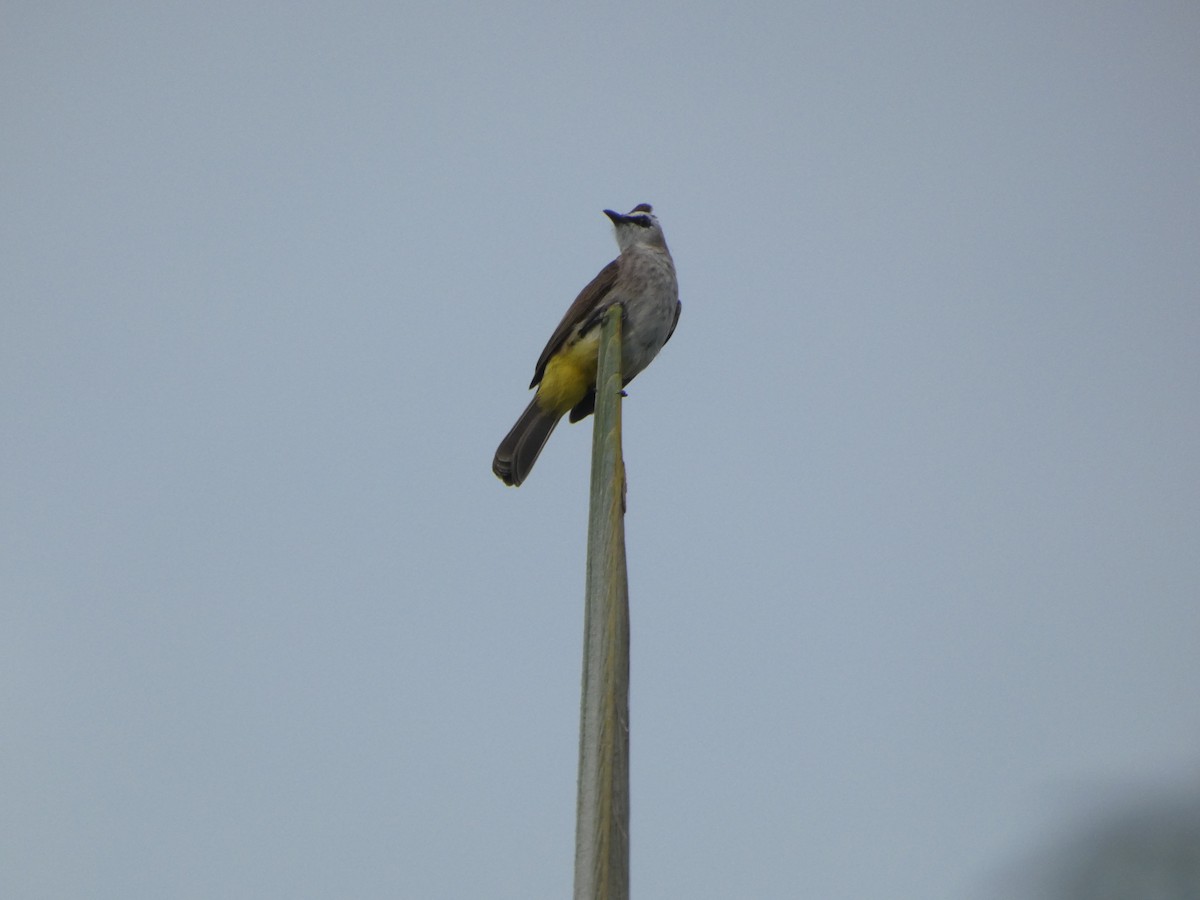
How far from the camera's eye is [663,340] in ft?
21.2

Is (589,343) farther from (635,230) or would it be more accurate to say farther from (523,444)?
(635,230)

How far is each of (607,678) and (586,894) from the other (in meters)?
0.27

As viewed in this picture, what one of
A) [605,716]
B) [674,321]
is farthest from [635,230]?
[605,716]

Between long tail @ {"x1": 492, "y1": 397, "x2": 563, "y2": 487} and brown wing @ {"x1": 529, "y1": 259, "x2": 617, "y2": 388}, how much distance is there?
34 centimetres

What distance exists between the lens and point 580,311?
6246 mm

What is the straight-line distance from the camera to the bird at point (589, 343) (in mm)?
5746

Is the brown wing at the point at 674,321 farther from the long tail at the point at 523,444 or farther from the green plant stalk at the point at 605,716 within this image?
the green plant stalk at the point at 605,716

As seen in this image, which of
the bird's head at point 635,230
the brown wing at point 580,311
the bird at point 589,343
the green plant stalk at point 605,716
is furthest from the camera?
the bird's head at point 635,230

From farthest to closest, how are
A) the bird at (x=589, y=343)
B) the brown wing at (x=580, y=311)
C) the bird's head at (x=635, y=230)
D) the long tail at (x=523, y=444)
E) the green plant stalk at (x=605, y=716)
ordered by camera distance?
the bird's head at (x=635, y=230) < the brown wing at (x=580, y=311) < the bird at (x=589, y=343) < the long tail at (x=523, y=444) < the green plant stalk at (x=605, y=716)

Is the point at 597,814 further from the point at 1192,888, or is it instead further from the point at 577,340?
the point at 577,340

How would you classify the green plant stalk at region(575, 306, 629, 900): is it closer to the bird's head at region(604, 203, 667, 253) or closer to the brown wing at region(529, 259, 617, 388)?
the brown wing at region(529, 259, 617, 388)

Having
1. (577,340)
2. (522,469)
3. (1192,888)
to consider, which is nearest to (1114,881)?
(1192,888)

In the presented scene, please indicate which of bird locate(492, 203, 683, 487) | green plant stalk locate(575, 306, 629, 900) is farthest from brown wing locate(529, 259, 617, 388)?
green plant stalk locate(575, 306, 629, 900)

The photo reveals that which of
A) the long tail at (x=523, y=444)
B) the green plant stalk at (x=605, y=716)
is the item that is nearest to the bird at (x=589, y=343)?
the long tail at (x=523, y=444)
